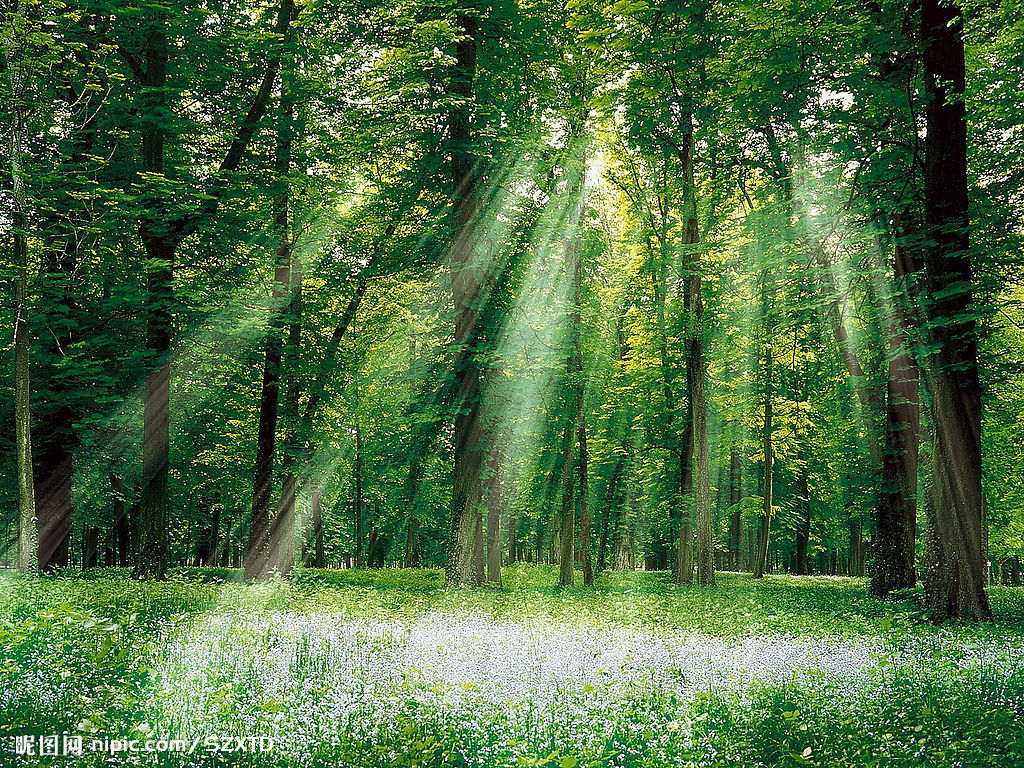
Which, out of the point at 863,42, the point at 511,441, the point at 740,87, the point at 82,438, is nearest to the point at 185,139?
the point at 82,438

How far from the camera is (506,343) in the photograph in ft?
53.0

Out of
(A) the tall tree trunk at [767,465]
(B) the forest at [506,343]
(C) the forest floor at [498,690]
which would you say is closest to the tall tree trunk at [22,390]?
(B) the forest at [506,343]

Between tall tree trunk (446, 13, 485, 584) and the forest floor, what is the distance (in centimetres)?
588

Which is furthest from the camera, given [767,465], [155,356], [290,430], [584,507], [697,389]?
[767,465]

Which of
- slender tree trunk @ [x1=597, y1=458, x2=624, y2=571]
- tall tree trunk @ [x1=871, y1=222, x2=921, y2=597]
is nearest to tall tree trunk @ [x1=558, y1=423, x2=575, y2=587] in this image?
slender tree trunk @ [x1=597, y1=458, x2=624, y2=571]

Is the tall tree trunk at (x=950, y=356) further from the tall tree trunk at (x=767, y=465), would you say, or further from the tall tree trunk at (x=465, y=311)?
the tall tree trunk at (x=767, y=465)

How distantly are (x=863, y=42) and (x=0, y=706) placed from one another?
14.3 m

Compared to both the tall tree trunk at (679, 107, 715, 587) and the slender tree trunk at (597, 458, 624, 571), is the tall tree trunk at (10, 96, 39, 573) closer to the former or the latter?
the tall tree trunk at (679, 107, 715, 587)

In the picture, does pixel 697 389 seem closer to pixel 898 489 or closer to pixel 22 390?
pixel 898 489

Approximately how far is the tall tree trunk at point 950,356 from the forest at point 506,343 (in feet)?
0.21

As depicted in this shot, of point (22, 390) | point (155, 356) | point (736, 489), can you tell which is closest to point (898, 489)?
point (155, 356)

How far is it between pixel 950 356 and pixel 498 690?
9409mm

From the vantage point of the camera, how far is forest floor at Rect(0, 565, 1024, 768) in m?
5.20

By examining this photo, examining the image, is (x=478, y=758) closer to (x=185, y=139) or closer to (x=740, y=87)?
(x=740, y=87)
